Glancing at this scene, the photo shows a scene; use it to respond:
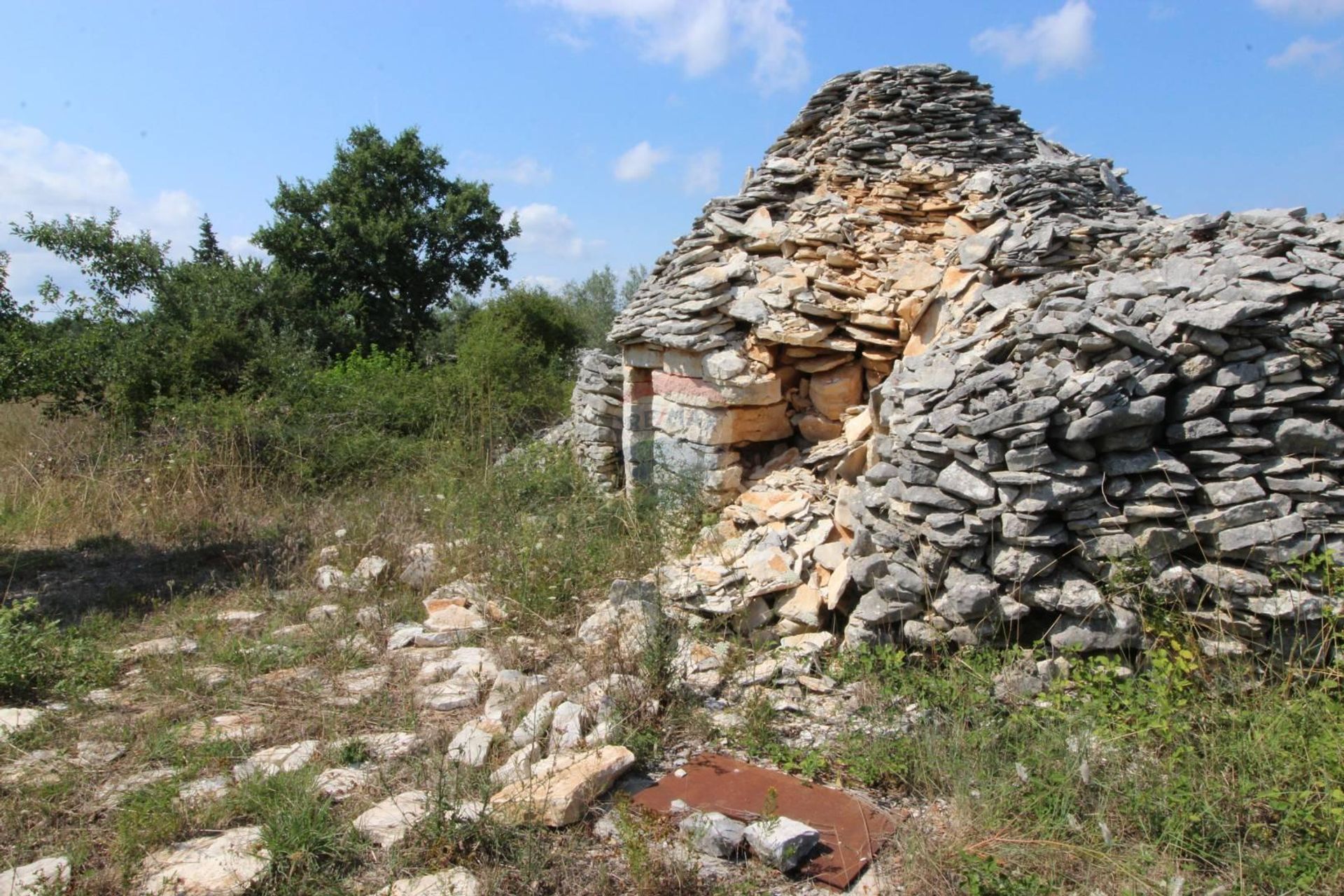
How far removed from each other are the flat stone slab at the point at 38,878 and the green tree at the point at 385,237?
15.0m

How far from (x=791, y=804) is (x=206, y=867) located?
2.03m

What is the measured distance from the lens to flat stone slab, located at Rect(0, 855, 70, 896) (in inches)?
106

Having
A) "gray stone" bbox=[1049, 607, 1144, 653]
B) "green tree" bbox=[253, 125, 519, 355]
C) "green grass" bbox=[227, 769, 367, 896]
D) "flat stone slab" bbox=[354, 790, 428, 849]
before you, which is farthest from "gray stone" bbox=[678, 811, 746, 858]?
"green tree" bbox=[253, 125, 519, 355]

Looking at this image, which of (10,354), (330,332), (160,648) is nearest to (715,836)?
(160,648)

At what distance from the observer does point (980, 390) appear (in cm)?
387

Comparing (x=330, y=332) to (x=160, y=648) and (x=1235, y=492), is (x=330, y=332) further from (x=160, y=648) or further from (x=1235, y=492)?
(x=1235, y=492)

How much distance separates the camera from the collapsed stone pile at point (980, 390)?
11.5 ft

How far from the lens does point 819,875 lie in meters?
2.78

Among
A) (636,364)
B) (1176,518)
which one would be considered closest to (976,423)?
(1176,518)

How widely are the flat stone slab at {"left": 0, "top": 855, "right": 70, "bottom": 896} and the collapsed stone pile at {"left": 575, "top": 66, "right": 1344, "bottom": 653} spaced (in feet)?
9.49

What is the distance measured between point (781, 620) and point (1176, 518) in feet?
6.36

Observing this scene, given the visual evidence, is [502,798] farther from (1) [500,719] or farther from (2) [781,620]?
(2) [781,620]

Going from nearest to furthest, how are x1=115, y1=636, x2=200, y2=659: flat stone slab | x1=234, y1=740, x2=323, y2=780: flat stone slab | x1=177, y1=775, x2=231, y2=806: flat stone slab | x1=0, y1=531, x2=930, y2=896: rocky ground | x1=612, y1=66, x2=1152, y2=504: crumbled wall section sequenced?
x1=0, y1=531, x2=930, y2=896: rocky ground, x1=177, y1=775, x2=231, y2=806: flat stone slab, x1=234, y1=740, x2=323, y2=780: flat stone slab, x1=115, y1=636, x2=200, y2=659: flat stone slab, x1=612, y1=66, x2=1152, y2=504: crumbled wall section

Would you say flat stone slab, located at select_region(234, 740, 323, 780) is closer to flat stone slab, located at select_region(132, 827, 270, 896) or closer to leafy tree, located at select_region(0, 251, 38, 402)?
Answer: flat stone slab, located at select_region(132, 827, 270, 896)
